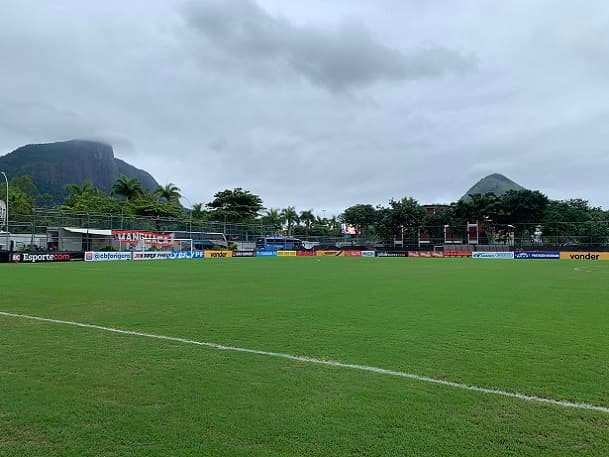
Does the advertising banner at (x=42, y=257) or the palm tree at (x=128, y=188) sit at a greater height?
the palm tree at (x=128, y=188)

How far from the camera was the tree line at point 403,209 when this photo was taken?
222ft

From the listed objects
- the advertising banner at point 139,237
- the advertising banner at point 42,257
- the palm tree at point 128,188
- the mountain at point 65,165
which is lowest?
the advertising banner at point 42,257

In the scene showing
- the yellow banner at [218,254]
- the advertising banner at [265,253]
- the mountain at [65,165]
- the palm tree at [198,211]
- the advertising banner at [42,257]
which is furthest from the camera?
the mountain at [65,165]

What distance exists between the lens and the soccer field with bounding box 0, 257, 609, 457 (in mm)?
3906

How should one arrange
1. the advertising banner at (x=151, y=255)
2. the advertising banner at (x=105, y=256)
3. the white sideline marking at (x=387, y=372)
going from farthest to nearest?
the advertising banner at (x=151, y=255) < the advertising banner at (x=105, y=256) < the white sideline marking at (x=387, y=372)

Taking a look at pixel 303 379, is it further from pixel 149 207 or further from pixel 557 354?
pixel 149 207

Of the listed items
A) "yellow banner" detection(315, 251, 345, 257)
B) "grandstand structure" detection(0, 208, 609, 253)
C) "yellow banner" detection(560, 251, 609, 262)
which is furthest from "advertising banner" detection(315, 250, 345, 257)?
"yellow banner" detection(560, 251, 609, 262)

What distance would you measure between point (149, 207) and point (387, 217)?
3899cm

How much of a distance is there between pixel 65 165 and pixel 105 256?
125m

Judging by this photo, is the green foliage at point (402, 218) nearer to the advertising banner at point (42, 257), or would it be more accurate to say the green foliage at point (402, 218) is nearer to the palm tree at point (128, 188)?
the palm tree at point (128, 188)

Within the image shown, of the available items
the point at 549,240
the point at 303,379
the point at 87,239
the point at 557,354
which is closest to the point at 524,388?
the point at 557,354

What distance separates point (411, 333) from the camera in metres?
8.35

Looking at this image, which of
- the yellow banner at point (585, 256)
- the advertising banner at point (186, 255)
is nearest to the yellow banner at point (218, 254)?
the advertising banner at point (186, 255)

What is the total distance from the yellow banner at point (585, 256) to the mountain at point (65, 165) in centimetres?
10934
